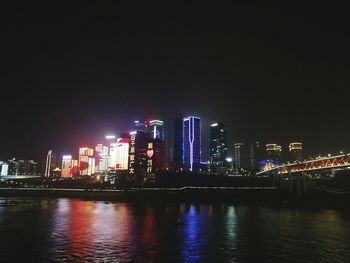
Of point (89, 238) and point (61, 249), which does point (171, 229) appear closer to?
point (89, 238)

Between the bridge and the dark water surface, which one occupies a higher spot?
the bridge

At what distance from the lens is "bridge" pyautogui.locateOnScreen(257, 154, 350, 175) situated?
12241 cm

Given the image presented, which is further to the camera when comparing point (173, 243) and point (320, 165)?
point (320, 165)

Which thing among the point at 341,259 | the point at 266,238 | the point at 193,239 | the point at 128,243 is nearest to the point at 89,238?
the point at 128,243

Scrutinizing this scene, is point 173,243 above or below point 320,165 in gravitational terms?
below

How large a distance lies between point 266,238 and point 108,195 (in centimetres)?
14983

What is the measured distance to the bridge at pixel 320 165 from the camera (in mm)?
122406

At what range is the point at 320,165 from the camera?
14425 centimetres

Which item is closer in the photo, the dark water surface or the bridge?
the dark water surface

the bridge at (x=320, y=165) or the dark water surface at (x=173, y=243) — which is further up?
the bridge at (x=320, y=165)

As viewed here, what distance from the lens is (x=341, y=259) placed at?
1264 inches

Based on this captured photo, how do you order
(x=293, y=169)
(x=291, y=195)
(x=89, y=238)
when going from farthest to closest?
1. (x=293, y=169)
2. (x=291, y=195)
3. (x=89, y=238)

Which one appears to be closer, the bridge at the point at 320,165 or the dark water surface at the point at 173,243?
the dark water surface at the point at 173,243

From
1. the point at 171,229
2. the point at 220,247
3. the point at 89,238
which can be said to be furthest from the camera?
the point at 171,229
